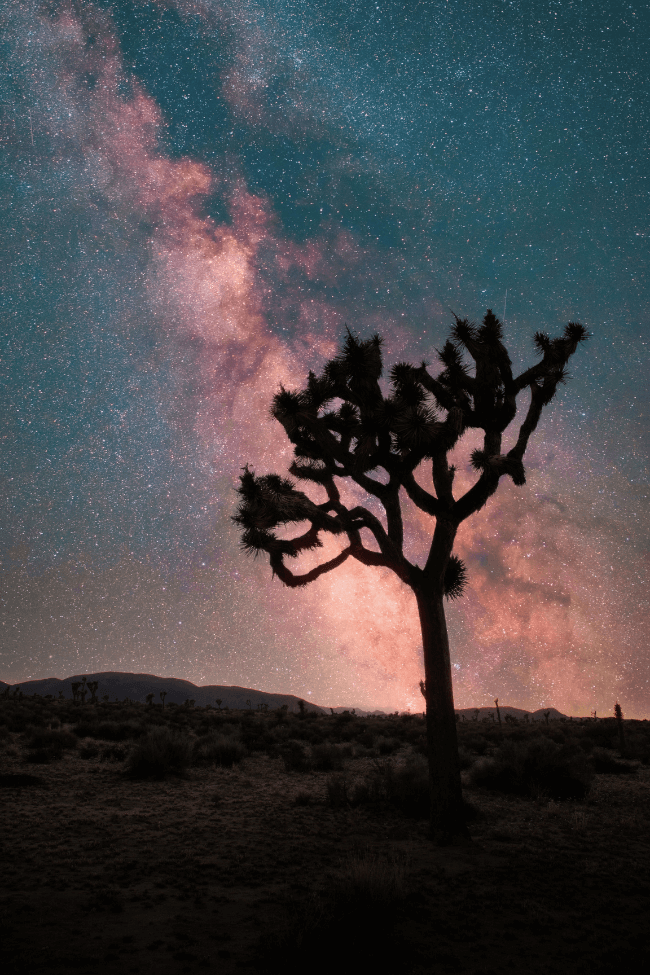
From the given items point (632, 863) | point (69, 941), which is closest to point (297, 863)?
point (69, 941)

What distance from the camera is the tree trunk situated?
8.67 meters

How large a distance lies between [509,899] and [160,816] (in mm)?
6045

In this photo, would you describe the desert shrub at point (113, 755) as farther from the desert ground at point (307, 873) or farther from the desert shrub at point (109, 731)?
the desert shrub at point (109, 731)

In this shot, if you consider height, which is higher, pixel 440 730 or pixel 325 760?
pixel 440 730

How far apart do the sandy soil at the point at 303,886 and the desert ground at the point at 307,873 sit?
0.03 m

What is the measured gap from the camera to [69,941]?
4742 mm

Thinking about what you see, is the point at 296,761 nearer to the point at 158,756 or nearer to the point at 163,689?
the point at 158,756

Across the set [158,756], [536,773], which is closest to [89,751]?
[158,756]

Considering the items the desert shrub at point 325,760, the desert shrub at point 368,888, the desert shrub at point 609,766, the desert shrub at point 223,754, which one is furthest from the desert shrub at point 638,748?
the desert shrub at point 368,888

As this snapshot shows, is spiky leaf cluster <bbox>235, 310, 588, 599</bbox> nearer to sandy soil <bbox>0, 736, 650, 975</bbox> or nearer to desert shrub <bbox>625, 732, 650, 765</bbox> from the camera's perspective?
sandy soil <bbox>0, 736, 650, 975</bbox>

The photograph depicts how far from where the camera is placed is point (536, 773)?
41.1 feet

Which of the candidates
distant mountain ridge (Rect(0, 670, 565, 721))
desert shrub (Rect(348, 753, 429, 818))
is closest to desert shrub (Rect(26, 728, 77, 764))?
desert shrub (Rect(348, 753, 429, 818))

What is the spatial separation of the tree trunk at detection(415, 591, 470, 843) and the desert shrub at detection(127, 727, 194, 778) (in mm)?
7197

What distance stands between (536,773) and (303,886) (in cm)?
820
